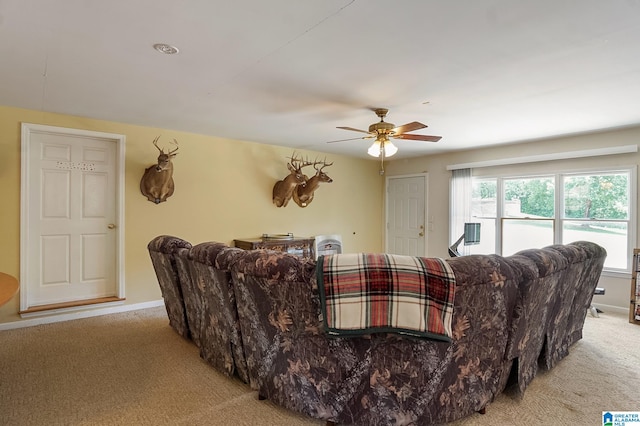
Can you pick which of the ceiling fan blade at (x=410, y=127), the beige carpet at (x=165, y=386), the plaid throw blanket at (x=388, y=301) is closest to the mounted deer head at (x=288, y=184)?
the ceiling fan blade at (x=410, y=127)

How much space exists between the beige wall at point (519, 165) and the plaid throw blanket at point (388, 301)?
153 inches

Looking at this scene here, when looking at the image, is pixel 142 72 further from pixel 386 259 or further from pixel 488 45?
pixel 488 45

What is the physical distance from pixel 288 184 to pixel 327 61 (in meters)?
3.02

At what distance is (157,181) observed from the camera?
416 centimetres

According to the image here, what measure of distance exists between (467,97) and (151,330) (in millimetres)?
3865

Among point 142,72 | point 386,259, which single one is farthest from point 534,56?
point 142,72

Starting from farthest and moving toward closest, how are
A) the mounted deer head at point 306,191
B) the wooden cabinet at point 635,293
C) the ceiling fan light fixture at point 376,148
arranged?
the mounted deer head at point 306,191, the wooden cabinet at point 635,293, the ceiling fan light fixture at point 376,148

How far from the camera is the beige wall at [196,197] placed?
3479 millimetres

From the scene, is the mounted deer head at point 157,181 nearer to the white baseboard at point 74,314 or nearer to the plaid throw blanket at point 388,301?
the white baseboard at point 74,314

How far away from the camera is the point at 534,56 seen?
89.4 inches

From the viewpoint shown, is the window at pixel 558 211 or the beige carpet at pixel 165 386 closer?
the beige carpet at pixel 165 386

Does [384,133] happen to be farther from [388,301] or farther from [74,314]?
[74,314]

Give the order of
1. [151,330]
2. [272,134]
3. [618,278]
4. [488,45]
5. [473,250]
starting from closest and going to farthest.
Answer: [488,45], [151,330], [618,278], [272,134], [473,250]

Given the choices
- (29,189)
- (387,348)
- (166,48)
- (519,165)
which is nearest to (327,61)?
(166,48)
